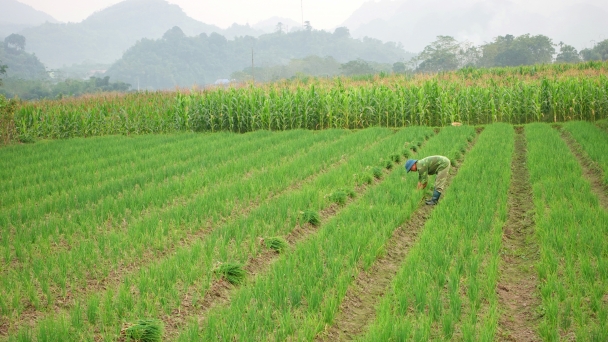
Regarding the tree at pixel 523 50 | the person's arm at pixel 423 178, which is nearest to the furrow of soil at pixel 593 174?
the person's arm at pixel 423 178

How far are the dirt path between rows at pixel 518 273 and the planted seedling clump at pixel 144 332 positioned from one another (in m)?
2.75

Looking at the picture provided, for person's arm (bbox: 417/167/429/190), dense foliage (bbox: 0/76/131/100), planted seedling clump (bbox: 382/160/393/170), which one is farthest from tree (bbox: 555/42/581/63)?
person's arm (bbox: 417/167/429/190)

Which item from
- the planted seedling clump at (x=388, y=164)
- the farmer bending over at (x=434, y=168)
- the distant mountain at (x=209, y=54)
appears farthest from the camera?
the distant mountain at (x=209, y=54)

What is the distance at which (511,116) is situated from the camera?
19.0 meters

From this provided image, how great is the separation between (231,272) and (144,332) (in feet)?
4.38

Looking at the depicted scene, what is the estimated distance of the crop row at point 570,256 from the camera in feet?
12.8

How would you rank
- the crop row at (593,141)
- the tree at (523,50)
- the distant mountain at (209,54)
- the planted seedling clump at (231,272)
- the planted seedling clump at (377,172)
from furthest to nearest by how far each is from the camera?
the distant mountain at (209,54) < the tree at (523,50) < the planted seedling clump at (377,172) < the crop row at (593,141) < the planted seedling clump at (231,272)

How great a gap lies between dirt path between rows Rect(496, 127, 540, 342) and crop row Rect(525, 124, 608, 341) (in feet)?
0.43

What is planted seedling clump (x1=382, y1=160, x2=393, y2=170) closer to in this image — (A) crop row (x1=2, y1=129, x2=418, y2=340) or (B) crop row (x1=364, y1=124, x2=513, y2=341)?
(A) crop row (x1=2, y1=129, x2=418, y2=340)

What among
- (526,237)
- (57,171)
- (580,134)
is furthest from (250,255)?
(580,134)

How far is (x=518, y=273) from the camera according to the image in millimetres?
5125

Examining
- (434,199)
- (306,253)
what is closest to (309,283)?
(306,253)

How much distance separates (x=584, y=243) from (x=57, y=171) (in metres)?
9.85

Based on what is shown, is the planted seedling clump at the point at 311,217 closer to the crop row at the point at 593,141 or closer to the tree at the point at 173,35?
the crop row at the point at 593,141
